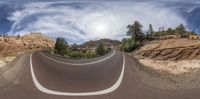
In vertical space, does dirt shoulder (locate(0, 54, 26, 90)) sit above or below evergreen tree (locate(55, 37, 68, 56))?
above

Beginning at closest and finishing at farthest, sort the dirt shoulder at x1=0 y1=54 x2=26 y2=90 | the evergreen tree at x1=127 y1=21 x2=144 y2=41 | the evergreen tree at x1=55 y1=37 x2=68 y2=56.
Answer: the dirt shoulder at x1=0 y1=54 x2=26 y2=90
the evergreen tree at x1=127 y1=21 x2=144 y2=41
the evergreen tree at x1=55 y1=37 x2=68 y2=56

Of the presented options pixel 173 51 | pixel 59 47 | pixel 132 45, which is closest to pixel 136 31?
pixel 132 45

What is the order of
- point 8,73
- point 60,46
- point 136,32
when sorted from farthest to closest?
point 60,46 < point 136,32 < point 8,73

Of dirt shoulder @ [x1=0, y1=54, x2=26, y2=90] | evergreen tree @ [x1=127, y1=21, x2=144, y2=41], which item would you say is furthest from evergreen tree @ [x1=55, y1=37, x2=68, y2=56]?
dirt shoulder @ [x1=0, y1=54, x2=26, y2=90]

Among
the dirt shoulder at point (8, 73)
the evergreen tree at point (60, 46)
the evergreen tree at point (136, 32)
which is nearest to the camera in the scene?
the dirt shoulder at point (8, 73)

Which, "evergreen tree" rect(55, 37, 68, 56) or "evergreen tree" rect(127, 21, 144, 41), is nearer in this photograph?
"evergreen tree" rect(127, 21, 144, 41)

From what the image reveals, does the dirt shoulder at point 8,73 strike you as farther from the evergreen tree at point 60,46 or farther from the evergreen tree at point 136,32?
the evergreen tree at point 60,46

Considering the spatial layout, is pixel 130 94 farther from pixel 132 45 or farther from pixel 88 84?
pixel 132 45

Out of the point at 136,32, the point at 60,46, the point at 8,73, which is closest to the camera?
the point at 8,73

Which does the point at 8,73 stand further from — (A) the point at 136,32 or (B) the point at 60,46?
(B) the point at 60,46

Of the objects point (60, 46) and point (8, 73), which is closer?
point (8, 73)

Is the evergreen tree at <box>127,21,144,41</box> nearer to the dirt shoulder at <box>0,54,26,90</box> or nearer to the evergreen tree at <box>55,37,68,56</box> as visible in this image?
the evergreen tree at <box>55,37,68,56</box>

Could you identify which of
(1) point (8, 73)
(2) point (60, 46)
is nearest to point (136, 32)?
(2) point (60, 46)

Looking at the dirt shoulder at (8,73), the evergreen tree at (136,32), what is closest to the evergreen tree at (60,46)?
the evergreen tree at (136,32)
